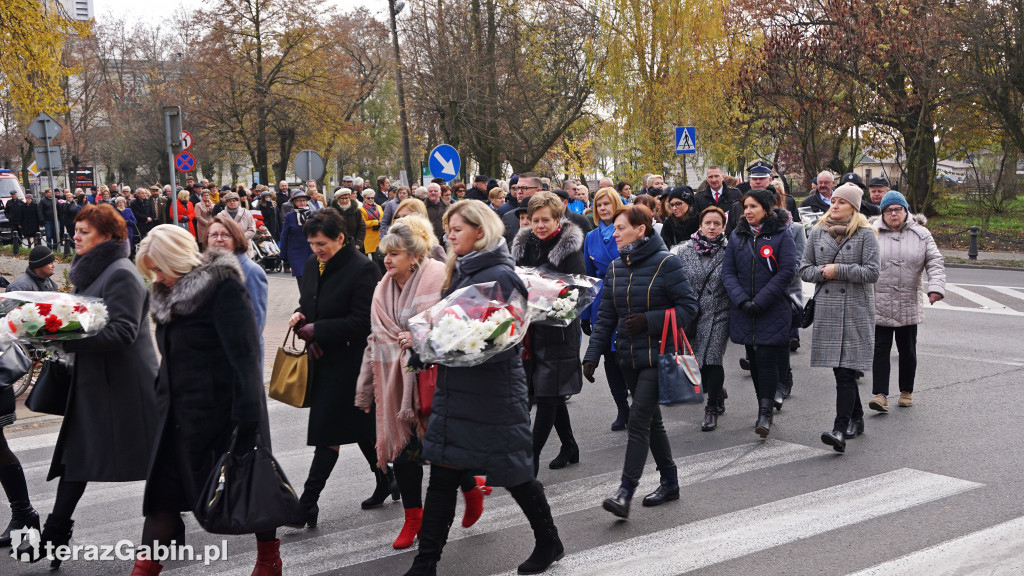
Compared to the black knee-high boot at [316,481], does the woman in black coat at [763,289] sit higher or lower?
higher

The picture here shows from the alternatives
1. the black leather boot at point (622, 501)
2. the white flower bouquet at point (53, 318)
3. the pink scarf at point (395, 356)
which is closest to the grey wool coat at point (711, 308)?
the black leather boot at point (622, 501)

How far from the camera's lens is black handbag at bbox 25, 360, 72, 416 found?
16.6 ft

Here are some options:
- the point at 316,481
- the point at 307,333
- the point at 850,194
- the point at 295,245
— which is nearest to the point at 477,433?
the point at 307,333

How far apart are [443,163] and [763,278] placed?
11674 mm

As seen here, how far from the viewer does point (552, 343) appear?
20.0 feet

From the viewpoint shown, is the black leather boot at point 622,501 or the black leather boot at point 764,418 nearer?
the black leather boot at point 622,501

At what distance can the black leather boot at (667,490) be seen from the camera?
5.78m

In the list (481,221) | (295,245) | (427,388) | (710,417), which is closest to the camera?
(481,221)

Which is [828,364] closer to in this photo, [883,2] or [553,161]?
[883,2]

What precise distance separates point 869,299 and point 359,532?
415cm

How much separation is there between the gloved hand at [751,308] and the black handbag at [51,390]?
4708 mm

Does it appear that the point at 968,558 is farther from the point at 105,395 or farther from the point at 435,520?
the point at 105,395

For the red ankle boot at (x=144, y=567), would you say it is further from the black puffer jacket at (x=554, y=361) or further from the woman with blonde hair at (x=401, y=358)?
the black puffer jacket at (x=554, y=361)

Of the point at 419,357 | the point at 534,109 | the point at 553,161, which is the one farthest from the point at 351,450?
the point at 553,161
